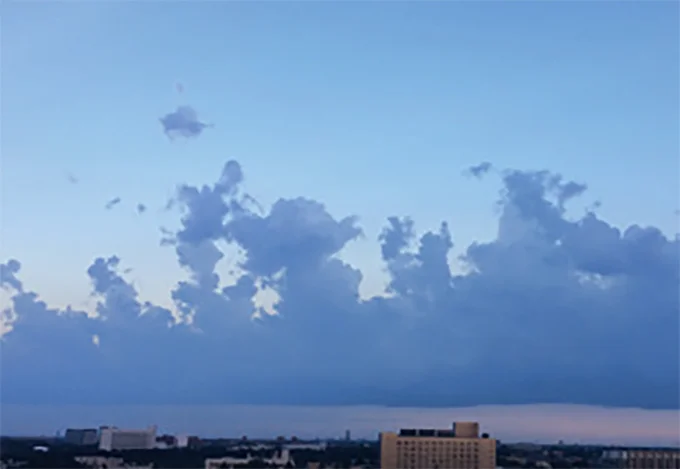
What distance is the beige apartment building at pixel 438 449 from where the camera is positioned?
1451 centimetres

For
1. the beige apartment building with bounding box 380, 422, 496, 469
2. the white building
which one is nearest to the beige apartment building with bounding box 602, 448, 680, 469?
the beige apartment building with bounding box 380, 422, 496, 469

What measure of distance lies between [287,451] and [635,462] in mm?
7287

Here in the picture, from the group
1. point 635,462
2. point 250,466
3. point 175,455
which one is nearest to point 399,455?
point 250,466

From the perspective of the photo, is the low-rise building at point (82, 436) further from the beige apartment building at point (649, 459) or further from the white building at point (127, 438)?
the beige apartment building at point (649, 459)

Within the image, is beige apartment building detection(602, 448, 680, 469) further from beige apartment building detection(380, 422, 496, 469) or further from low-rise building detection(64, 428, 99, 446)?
low-rise building detection(64, 428, 99, 446)

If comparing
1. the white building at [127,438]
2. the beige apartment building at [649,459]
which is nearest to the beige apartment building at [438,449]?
the beige apartment building at [649,459]

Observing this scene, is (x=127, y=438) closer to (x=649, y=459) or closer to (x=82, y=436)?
(x=82, y=436)

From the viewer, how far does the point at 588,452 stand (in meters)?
17.8

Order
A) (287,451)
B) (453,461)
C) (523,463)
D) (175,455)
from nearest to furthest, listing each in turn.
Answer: (453,461)
(523,463)
(175,455)
(287,451)

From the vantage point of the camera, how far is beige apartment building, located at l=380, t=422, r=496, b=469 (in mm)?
14508

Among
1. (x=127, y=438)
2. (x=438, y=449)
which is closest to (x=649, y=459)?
(x=438, y=449)

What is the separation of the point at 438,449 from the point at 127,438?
7.48m

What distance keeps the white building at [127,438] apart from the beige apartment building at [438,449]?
6.01 m

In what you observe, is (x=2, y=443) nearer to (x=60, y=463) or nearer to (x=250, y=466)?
(x=60, y=463)
